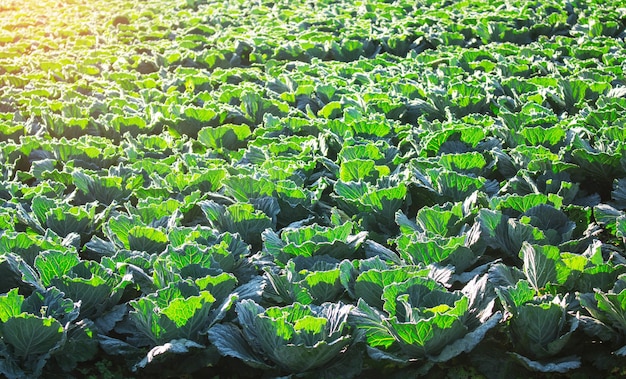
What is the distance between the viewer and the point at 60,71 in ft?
24.3

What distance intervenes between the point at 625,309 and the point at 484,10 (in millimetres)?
6888

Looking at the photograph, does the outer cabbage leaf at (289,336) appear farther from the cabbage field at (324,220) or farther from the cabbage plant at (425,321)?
the cabbage plant at (425,321)

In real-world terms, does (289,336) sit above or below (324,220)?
above

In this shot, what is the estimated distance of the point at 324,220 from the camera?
12.5 ft

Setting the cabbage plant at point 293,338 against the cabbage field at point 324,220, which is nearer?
the cabbage plant at point 293,338

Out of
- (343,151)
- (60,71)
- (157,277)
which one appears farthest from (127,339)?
(60,71)

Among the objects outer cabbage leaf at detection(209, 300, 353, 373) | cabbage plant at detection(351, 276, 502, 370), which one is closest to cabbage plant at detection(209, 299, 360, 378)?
outer cabbage leaf at detection(209, 300, 353, 373)

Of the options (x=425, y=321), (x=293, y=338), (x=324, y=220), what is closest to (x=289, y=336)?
(x=293, y=338)

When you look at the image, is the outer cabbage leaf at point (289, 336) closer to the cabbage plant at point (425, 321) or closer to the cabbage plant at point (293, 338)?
the cabbage plant at point (293, 338)

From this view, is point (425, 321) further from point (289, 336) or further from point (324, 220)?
point (324, 220)

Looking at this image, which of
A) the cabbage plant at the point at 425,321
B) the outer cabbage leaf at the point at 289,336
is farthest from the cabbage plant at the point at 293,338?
the cabbage plant at the point at 425,321

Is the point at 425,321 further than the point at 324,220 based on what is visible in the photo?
No

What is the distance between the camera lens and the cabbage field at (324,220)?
9.11ft

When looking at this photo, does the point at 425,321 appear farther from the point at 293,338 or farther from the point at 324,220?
the point at 324,220
